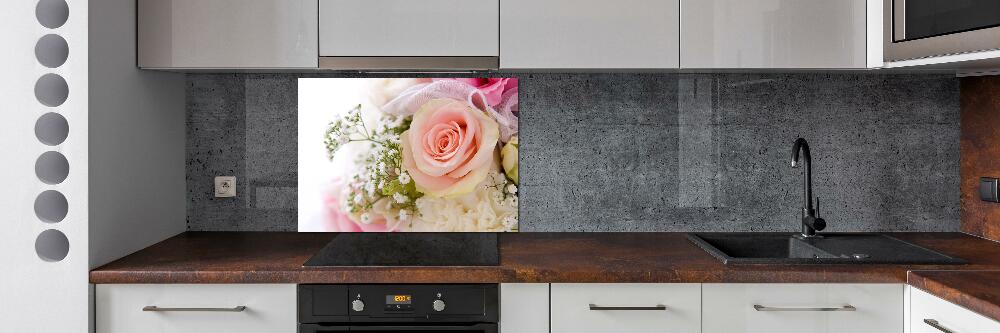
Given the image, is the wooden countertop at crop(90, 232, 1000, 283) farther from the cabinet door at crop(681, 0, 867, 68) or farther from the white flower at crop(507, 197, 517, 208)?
the cabinet door at crop(681, 0, 867, 68)

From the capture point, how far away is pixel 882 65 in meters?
2.06

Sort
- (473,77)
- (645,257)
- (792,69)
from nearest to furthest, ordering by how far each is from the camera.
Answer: (645,257) < (792,69) < (473,77)

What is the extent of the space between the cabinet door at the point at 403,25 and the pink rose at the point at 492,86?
0.33m

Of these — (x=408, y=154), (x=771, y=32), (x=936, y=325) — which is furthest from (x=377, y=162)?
(x=936, y=325)

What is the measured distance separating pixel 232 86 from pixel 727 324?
1773 mm

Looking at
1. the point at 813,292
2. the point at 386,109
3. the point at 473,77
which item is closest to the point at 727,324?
the point at 813,292

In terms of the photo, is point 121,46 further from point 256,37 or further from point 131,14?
point 256,37

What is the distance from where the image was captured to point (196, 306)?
185cm

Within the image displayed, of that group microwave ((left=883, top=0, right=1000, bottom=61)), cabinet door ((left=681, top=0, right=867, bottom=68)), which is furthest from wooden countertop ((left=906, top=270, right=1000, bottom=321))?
cabinet door ((left=681, top=0, right=867, bottom=68))

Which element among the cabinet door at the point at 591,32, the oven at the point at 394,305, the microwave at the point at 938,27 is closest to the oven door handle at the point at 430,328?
the oven at the point at 394,305

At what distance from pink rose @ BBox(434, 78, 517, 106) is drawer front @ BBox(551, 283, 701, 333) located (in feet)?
2.66

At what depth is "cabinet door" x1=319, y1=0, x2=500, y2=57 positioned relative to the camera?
6.89ft

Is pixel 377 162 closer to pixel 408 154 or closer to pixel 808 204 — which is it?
pixel 408 154
